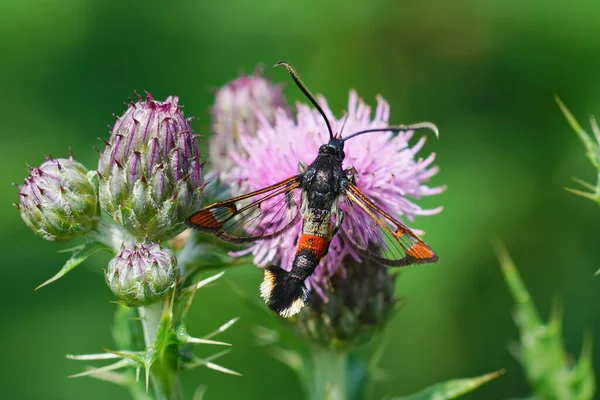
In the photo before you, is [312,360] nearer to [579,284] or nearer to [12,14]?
[579,284]

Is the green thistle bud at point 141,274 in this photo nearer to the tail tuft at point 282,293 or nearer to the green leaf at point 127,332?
the tail tuft at point 282,293

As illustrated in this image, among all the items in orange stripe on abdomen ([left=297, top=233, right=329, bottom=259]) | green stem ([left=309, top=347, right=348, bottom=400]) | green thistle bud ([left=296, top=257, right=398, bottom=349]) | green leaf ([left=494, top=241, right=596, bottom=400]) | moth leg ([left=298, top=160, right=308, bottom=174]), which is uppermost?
moth leg ([left=298, top=160, right=308, bottom=174])

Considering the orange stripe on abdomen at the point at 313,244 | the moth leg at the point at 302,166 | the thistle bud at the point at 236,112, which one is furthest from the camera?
the thistle bud at the point at 236,112

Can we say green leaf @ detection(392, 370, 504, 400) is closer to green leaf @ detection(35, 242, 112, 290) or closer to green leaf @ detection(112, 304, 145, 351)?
green leaf @ detection(112, 304, 145, 351)

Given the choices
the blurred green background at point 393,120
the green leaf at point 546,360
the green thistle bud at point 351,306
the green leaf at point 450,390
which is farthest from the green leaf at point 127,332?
the blurred green background at point 393,120

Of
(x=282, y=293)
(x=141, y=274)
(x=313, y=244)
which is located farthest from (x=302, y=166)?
(x=141, y=274)

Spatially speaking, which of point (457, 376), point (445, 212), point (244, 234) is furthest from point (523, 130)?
point (244, 234)

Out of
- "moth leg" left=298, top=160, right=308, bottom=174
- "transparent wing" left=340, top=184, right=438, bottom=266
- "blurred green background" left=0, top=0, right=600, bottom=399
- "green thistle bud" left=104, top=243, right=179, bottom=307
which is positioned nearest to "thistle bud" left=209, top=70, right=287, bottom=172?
"moth leg" left=298, top=160, right=308, bottom=174
